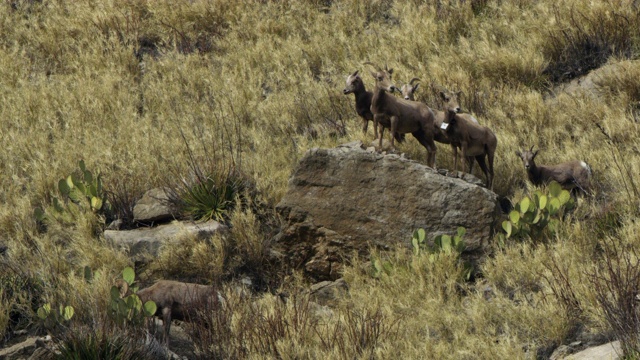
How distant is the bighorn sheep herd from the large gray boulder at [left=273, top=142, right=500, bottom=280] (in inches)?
18.9

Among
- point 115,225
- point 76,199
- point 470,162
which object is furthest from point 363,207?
point 76,199

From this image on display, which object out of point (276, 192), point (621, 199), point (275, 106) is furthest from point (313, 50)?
point (621, 199)

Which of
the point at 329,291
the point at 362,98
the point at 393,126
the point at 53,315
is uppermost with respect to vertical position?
the point at 362,98

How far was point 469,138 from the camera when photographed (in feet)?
33.0

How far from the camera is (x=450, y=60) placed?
1356cm

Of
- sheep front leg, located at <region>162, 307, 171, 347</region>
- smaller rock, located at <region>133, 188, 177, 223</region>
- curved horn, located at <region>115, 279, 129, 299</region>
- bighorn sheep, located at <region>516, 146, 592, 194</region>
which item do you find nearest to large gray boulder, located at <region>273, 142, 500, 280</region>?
bighorn sheep, located at <region>516, 146, 592, 194</region>

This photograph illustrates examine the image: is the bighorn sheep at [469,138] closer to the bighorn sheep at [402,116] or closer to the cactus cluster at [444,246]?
the bighorn sheep at [402,116]

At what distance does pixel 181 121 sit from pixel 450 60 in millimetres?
4115

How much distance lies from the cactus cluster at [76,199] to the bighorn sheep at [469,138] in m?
4.22

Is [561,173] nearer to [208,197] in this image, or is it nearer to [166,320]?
[208,197]

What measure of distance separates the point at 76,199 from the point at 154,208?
1062 mm

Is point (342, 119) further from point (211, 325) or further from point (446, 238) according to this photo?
point (211, 325)

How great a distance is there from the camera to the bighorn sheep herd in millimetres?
9953

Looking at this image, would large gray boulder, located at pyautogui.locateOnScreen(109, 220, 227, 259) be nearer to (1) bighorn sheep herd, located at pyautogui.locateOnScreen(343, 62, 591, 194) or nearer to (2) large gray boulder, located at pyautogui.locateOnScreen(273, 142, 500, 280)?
(2) large gray boulder, located at pyautogui.locateOnScreen(273, 142, 500, 280)
